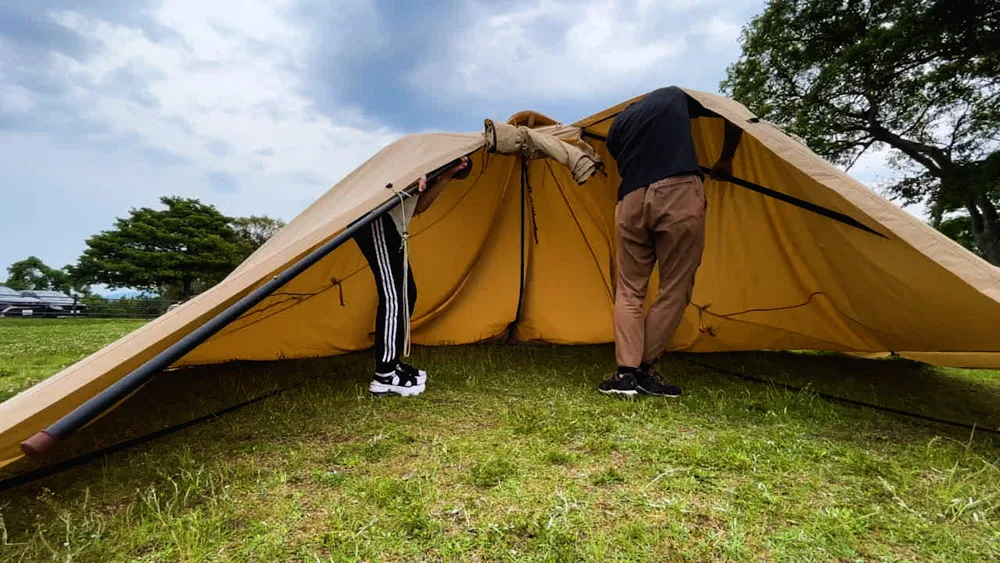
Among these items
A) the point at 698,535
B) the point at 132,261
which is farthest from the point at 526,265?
the point at 132,261

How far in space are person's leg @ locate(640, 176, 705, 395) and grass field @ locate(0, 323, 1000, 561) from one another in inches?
15.4

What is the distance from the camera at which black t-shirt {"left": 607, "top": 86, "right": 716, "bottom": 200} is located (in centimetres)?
253

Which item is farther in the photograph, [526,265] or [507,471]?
[526,265]

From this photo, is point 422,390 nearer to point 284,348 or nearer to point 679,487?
point 284,348

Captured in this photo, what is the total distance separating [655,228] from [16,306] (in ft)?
112

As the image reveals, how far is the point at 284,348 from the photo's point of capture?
3441 millimetres

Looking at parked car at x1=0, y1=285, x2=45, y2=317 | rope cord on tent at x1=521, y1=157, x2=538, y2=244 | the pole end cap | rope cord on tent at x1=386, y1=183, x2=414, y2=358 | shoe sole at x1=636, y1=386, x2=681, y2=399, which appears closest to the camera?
the pole end cap

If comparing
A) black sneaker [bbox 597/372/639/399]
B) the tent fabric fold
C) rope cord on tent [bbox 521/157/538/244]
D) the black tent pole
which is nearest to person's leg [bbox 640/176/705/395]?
black sneaker [bbox 597/372/639/399]

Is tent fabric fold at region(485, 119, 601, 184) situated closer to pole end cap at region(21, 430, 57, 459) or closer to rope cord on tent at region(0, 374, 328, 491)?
rope cord on tent at region(0, 374, 328, 491)

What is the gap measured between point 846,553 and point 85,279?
1652 inches

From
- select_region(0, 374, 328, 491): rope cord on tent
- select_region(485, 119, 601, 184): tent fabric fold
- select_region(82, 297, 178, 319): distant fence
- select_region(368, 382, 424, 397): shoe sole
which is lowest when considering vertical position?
select_region(82, 297, 178, 319): distant fence

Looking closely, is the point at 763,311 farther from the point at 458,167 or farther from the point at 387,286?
the point at 387,286

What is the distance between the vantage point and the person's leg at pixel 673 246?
2.49 m

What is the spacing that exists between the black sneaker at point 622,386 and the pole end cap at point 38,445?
218cm
